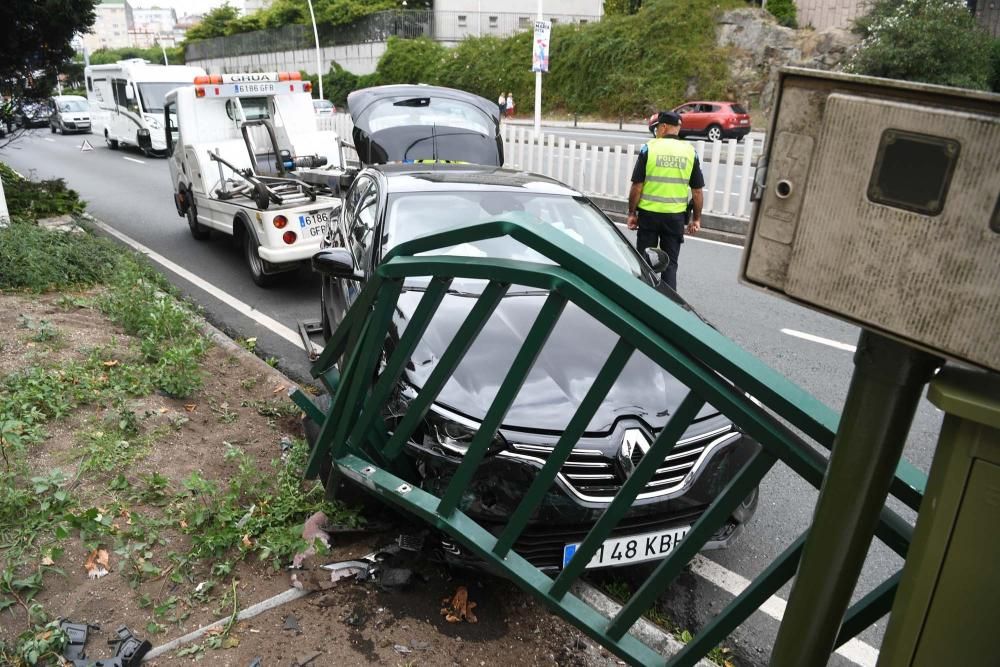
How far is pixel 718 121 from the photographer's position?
2692 cm

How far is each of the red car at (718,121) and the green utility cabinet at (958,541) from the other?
27278 millimetres

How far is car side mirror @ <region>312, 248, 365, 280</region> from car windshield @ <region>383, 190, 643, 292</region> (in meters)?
0.24

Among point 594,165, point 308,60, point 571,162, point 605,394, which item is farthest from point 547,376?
point 308,60

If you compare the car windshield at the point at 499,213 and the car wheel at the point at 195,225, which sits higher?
the car windshield at the point at 499,213

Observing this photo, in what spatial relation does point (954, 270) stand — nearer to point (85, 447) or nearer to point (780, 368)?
point (85, 447)

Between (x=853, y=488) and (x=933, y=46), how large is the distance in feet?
82.3

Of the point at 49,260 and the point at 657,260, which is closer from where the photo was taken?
the point at 657,260

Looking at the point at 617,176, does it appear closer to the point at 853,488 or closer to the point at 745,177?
the point at 745,177

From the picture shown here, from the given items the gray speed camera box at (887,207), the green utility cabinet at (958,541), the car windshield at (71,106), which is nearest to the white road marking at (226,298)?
the gray speed camera box at (887,207)

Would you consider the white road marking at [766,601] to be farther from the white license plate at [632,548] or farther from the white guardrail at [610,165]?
the white guardrail at [610,165]

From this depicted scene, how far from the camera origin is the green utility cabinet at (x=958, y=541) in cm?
107

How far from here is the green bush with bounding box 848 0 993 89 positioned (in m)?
21.1

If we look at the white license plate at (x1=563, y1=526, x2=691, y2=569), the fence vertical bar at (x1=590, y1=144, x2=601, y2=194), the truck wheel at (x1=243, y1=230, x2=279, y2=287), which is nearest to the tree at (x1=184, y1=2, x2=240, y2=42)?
the fence vertical bar at (x1=590, y1=144, x2=601, y2=194)

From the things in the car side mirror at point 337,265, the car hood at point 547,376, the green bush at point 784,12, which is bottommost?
the car hood at point 547,376
